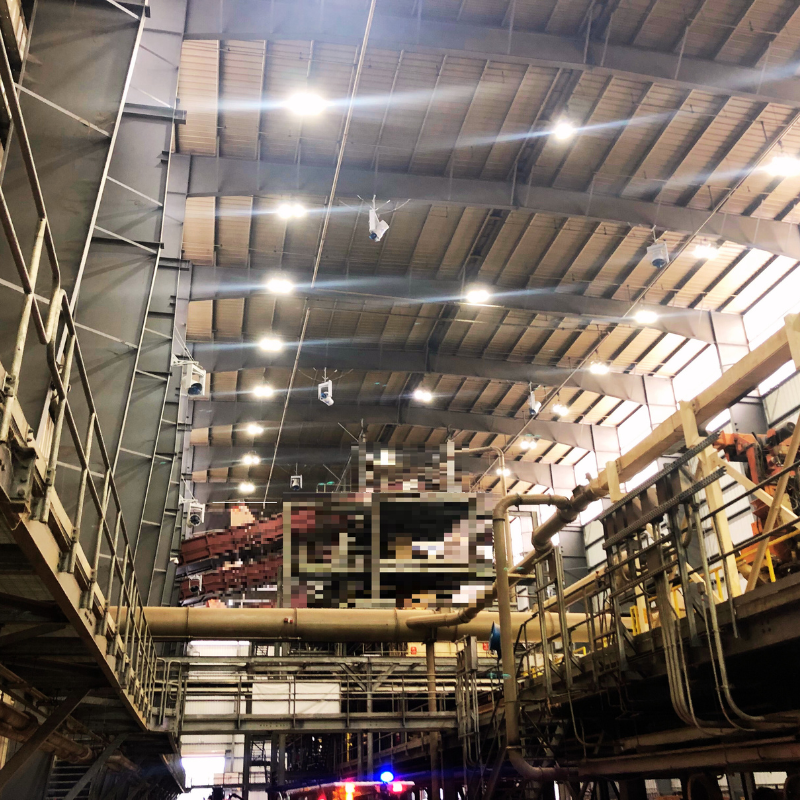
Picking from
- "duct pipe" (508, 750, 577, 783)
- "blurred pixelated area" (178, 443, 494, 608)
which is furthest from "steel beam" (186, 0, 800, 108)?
"duct pipe" (508, 750, 577, 783)

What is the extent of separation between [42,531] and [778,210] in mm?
21917

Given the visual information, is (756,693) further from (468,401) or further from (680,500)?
(468,401)

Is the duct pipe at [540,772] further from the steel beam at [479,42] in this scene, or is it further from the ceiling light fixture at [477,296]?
the ceiling light fixture at [477,296]

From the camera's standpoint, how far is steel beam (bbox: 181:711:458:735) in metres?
14.9

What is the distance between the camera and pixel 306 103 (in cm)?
1666

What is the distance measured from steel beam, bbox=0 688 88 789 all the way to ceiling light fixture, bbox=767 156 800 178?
1926 centimetres

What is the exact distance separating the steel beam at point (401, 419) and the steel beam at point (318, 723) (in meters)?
14.1

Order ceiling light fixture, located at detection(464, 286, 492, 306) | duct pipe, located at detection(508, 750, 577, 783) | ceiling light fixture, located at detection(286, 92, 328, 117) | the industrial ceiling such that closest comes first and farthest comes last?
duct pipe, located at detection(508, 750, 577, 783) < the industrial ceiling < ceiling light fixture, located at detection(286, 92, 328, 117) < ceiling light fixture, located at detection(464, 286, 492, 306)

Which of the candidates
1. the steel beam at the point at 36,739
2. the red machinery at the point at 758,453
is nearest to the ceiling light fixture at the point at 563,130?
the red machinery at the point at 758,453

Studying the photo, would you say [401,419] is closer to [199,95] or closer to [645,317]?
[645,317]

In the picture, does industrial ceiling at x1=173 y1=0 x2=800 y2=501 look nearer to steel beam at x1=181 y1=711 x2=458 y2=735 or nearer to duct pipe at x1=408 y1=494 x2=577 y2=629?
duct pipe at x1=408 y1=494 x2=577 y2=629

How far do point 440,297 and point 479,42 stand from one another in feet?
27.2

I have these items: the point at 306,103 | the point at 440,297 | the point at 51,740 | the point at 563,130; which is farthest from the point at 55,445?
the point at 440,297

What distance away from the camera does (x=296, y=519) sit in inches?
703
